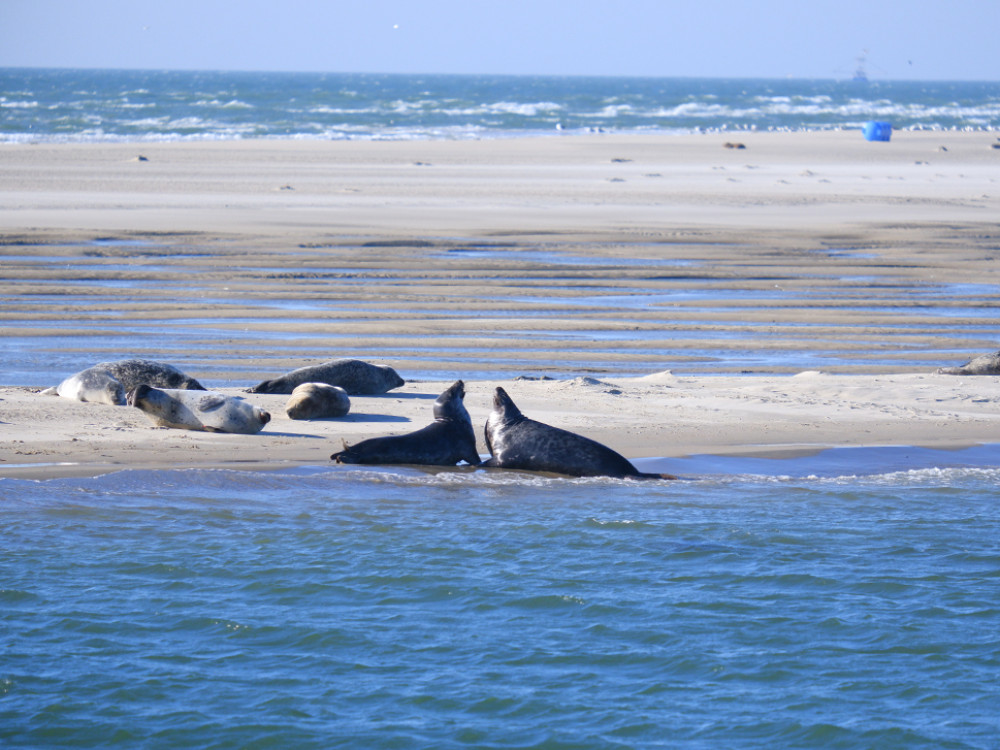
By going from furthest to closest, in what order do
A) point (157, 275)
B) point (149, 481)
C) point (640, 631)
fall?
point (157, 275), point (149, 481), point (640, 631)

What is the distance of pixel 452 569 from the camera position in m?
6.16

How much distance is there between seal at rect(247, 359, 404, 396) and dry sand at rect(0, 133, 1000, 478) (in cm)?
19

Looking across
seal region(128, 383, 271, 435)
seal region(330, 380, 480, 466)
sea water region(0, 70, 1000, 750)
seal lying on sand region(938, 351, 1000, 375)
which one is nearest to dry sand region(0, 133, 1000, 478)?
seal region(128, 383, 271, 435)

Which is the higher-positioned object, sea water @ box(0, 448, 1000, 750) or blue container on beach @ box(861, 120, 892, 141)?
blue container on beach @ box(861, 120, 892, 141)

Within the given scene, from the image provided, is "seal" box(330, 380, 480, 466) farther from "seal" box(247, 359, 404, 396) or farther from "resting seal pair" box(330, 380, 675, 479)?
"seal" box(247, 359, 404, 396)

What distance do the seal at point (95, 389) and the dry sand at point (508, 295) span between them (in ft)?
0.45

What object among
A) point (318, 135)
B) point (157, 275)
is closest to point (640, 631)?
point (157, 275)

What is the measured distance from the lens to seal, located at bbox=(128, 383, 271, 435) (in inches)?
330

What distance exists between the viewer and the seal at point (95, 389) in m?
8.95

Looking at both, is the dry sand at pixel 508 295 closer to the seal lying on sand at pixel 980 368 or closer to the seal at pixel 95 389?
the seal at pixel 95 389

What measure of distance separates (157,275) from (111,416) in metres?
7.50

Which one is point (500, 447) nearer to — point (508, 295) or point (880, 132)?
point (508, 295)

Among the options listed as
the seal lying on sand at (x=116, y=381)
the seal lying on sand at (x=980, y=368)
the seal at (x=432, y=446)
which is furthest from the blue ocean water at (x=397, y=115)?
the seal at (x=432, y=446)

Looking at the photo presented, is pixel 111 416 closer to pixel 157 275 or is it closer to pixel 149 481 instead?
pixel 149 481
